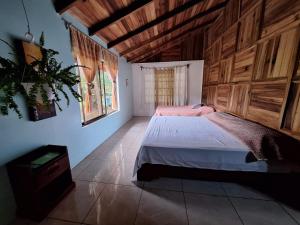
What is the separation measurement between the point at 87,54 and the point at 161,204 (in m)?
2.59

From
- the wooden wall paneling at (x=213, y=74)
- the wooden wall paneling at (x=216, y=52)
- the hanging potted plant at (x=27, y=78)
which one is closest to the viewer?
the hanging potted plant at (x=27, y=78)

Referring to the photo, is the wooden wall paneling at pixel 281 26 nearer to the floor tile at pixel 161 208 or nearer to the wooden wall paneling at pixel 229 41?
the wooden wall paneling at pixel 229 41

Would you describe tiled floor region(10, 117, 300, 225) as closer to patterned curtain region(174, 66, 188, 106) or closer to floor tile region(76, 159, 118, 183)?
floor tile region(76, 159, 118, 183)

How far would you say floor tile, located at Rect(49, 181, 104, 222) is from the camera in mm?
1355

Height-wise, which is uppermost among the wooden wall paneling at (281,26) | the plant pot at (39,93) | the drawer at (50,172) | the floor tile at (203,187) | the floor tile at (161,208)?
the wooden wall paneling at (281,26)

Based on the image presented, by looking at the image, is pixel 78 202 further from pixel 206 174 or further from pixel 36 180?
pixel 206 174

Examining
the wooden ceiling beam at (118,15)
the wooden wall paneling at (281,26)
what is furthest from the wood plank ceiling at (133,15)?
the wooden wall paneling at (281,26)

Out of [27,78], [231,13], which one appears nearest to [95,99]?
[27,78]

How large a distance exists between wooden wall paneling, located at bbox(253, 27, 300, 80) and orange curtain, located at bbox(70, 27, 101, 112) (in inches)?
103

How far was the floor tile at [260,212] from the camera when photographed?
1269mm

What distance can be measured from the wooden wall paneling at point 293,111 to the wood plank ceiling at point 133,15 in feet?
7.22

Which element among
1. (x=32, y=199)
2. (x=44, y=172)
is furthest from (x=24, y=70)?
(x=32, y=199)

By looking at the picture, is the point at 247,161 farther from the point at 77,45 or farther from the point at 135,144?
the point at 77,45

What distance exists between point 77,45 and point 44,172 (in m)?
1.87
